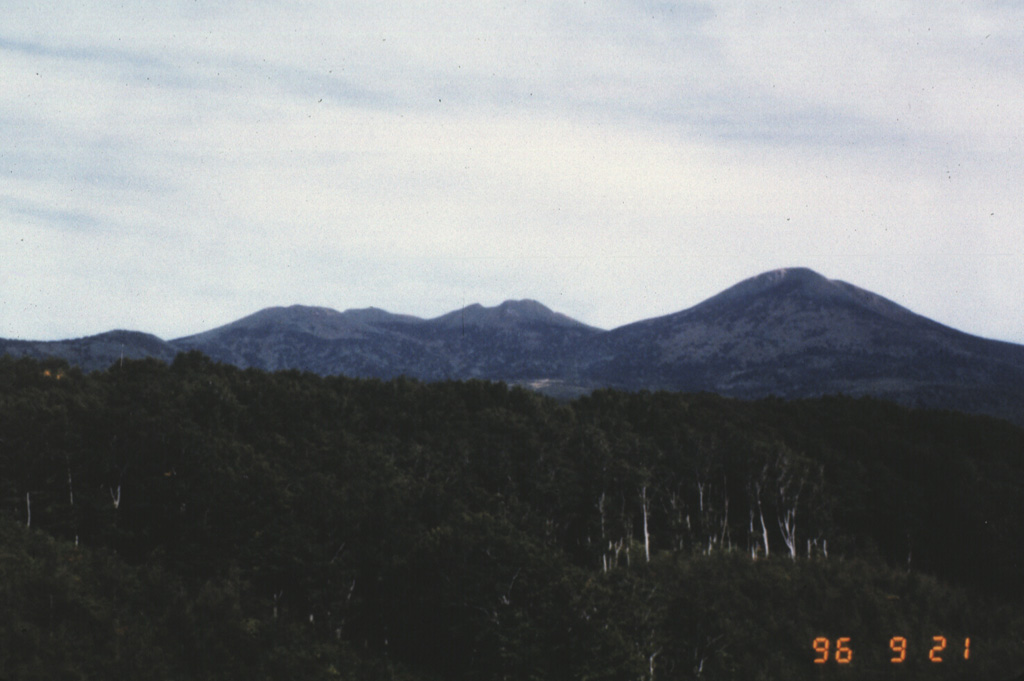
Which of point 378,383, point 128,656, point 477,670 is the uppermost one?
point 378,383

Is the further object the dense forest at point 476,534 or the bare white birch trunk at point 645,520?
the bare white birch trunk at point 645,520

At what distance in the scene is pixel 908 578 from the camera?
65750 millimetres

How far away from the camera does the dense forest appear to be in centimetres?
5041

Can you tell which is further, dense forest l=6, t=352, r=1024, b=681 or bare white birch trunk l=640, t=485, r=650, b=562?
bare white birch trunk l=640, t=485, r=650, b=562

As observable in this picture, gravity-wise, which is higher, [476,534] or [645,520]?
[476,534]

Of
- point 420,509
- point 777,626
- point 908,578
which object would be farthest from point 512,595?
point 908,578

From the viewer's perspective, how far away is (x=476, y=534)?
61188 mm

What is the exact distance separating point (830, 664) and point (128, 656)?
48069 millimetres

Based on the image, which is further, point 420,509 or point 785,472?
point 785,472

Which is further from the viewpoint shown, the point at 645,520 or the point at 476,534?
the point at 645,520

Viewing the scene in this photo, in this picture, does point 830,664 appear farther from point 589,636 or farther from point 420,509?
point 420,509

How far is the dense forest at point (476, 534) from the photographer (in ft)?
165

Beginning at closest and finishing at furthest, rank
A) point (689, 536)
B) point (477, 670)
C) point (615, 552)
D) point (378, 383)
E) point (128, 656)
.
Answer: point (128, 656)
point (477, 670)
point (615, 552)
point (689, 536)
point (378, 383)

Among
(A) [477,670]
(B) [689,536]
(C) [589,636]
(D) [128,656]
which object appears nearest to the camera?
(D) [128,656]
